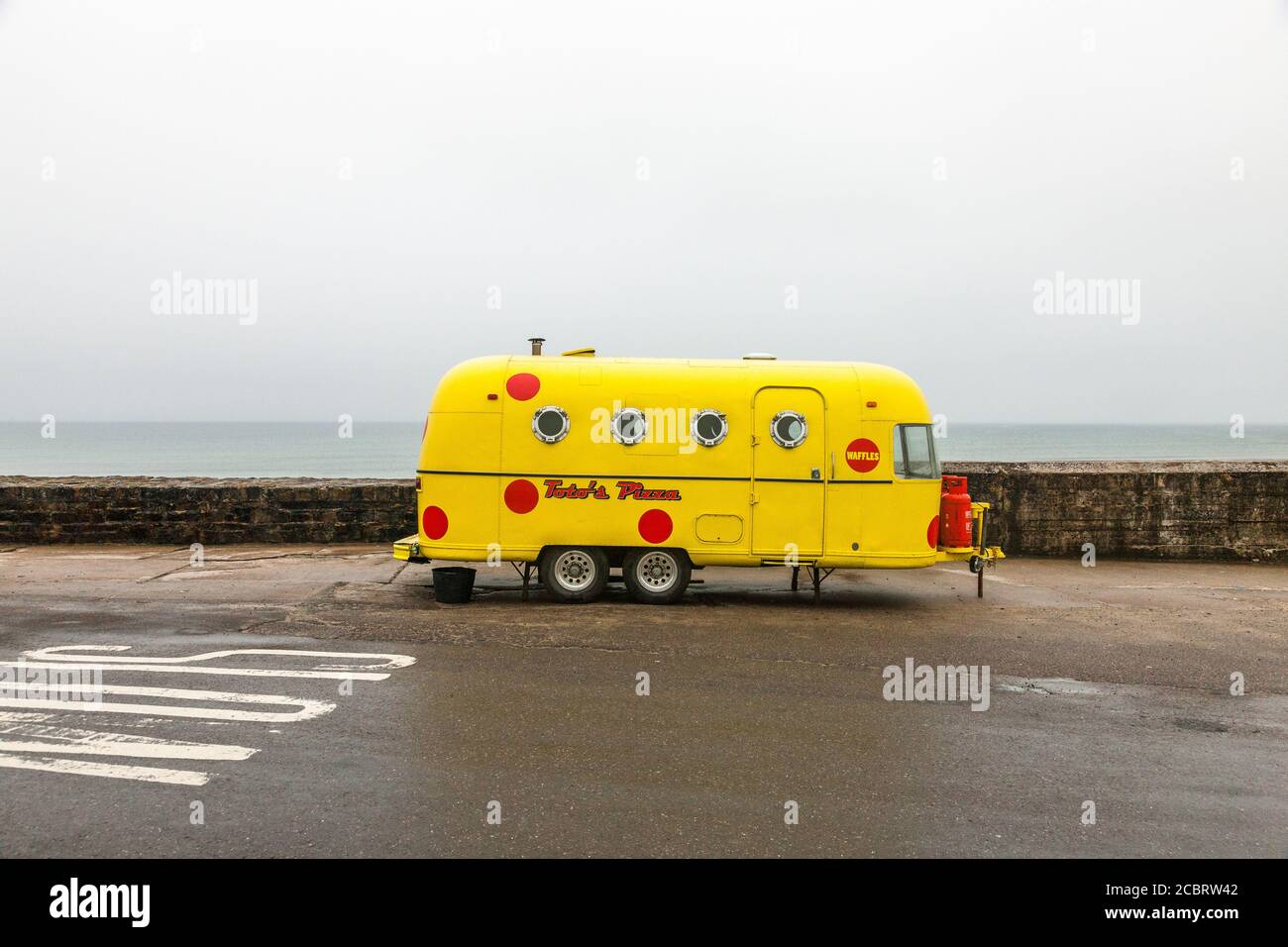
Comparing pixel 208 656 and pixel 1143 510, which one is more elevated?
pixel 1143 510

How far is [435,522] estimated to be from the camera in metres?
11.2

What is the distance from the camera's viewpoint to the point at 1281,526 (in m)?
14.7

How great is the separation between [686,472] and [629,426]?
89 centimetres

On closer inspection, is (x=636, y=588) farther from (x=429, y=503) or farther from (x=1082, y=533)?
(x=1082, y=533)

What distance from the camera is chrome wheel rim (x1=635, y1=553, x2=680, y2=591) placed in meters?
11.2

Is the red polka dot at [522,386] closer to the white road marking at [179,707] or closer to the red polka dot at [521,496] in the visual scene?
the red polka dot at [521,496]

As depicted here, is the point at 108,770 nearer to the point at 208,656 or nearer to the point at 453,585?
the point at 208,656

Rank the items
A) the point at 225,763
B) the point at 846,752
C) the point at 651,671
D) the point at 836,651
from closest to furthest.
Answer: the point at 225,763 → the point at 846,752 → the point at 651,671 → the point at 836,651

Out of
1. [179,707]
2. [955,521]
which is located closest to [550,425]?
[955,521]

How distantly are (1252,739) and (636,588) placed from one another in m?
6.58

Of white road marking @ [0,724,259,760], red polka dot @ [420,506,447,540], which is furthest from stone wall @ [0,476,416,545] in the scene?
white road marking @ [0,724,259,760]

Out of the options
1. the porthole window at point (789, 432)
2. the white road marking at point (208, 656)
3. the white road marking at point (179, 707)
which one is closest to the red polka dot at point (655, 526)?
the porthole window at point (789, 432)

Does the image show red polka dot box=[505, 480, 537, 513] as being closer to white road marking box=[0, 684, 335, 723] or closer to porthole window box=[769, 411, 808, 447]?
porthole window box=[769, 411, 808, 447]

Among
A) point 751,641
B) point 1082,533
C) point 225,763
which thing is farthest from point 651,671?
point 1082,533
